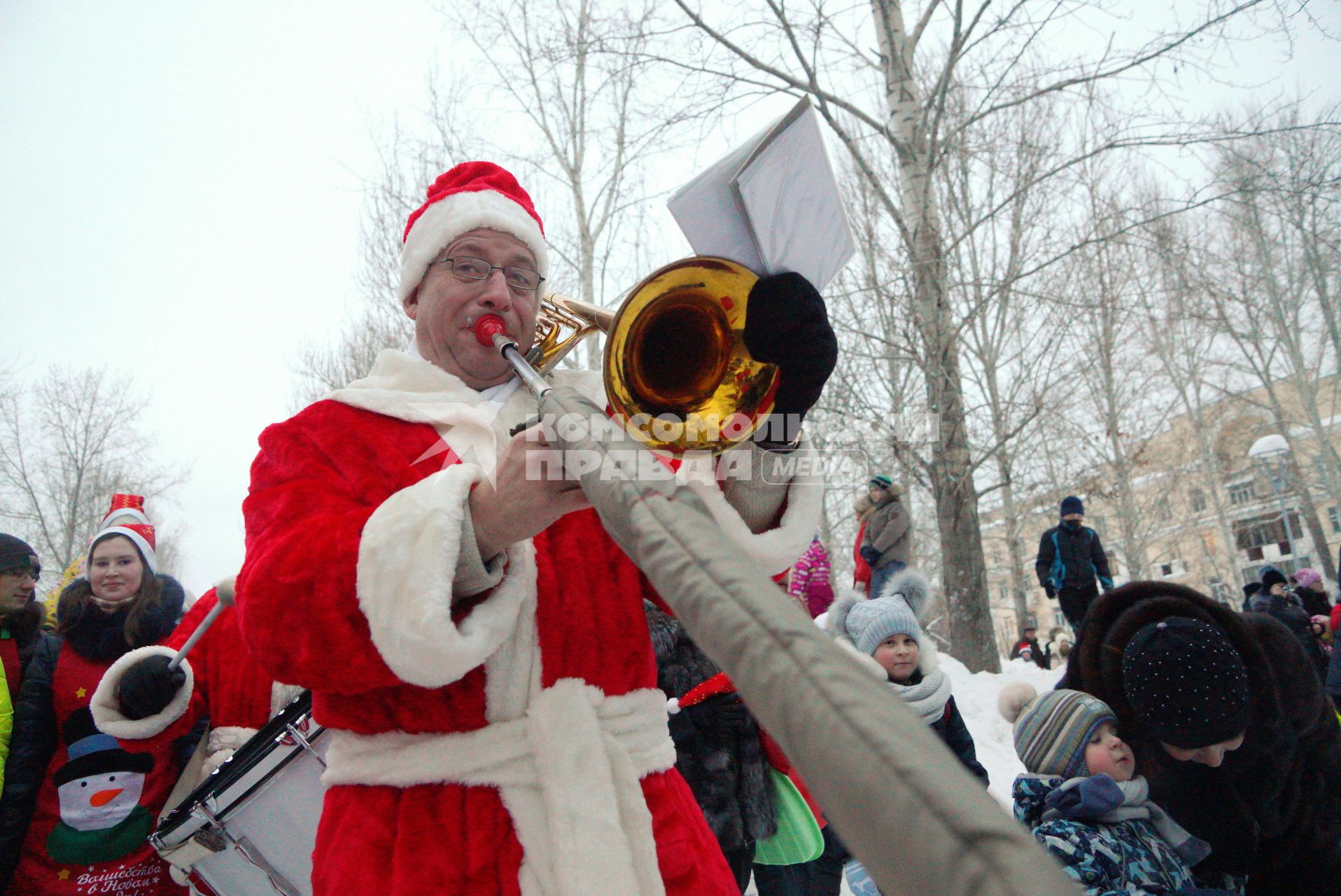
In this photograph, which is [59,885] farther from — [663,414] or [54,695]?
[663,414]

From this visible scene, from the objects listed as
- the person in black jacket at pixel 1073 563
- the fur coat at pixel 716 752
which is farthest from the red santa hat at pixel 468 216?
the person in black jacket at pixel 1073 563

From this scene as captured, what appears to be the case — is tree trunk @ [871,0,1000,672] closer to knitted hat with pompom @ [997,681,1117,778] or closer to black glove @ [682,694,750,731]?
black glove @ [682,694,750,731]

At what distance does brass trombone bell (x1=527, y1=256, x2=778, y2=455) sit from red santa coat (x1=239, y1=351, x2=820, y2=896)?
13 cm

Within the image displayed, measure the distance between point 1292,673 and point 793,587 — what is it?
4.42m

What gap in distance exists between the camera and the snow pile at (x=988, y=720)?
221 inches

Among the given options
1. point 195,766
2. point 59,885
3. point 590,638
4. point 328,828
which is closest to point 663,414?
point 590,638

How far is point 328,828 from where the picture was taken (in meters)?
1.26

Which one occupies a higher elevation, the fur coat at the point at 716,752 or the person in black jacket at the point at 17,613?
the person in black jacket at the point at 17,613

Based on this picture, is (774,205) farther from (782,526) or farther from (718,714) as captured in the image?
(718,714)

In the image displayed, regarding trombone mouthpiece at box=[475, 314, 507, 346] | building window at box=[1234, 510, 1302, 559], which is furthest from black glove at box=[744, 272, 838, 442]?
building window at box=[1234, 510, 1302, 559]

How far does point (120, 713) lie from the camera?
277cm

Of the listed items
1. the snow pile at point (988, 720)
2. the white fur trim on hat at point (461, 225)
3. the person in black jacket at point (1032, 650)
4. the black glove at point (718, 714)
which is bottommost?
the person in black jacket at point (1032, 650)

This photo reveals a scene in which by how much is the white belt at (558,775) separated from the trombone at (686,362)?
47cm

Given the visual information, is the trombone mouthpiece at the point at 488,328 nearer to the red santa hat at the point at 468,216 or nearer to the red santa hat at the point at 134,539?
the red santa hat at the point at 468,216
